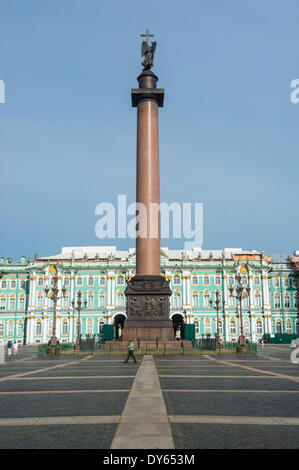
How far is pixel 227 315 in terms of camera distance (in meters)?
83.8

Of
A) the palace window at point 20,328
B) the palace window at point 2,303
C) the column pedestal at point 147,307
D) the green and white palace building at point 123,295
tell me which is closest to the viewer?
the column pedestal at point 147,307

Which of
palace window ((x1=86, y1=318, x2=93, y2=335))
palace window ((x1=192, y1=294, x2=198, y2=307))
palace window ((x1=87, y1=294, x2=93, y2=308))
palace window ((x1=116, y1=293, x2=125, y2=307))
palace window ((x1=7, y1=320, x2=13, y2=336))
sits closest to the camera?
palace window ((x1=86, y1=318, x2=93, y2=335))

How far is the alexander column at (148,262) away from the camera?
3525 centimetres

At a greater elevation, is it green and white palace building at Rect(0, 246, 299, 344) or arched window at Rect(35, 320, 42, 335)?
green and white palace building at Rect(0, 246, 299, 344)

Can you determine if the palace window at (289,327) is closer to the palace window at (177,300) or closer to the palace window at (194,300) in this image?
the palace window at (194,300)

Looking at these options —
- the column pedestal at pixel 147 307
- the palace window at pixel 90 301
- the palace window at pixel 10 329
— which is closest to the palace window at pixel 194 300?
the palace window at pixel 90 301

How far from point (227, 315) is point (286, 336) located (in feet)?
38.7

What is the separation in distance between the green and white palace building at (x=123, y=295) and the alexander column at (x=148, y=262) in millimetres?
47542

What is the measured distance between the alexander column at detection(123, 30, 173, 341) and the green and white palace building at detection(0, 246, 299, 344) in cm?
4754

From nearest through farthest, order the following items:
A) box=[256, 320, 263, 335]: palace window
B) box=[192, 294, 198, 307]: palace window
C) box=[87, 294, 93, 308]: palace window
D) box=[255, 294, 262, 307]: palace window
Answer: box=[256, 320, 263, 335]: palace window < box=[255, 294, 262, 307]: palace window < box=[192, 294, 198, 307]: palace window < box=[87, 294, 93, 308]: palace window

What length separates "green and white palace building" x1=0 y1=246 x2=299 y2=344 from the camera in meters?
83.6

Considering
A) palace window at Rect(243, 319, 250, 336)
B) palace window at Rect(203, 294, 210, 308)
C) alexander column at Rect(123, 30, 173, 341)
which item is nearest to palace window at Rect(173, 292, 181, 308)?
palace window at Rect(203, 294, 210, 308)

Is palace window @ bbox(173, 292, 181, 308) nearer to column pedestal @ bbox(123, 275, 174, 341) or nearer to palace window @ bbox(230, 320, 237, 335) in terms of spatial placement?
palace window @ bbox(230, 320, 237, 335)

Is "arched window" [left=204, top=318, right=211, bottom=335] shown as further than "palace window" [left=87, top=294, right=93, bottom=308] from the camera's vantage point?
No
